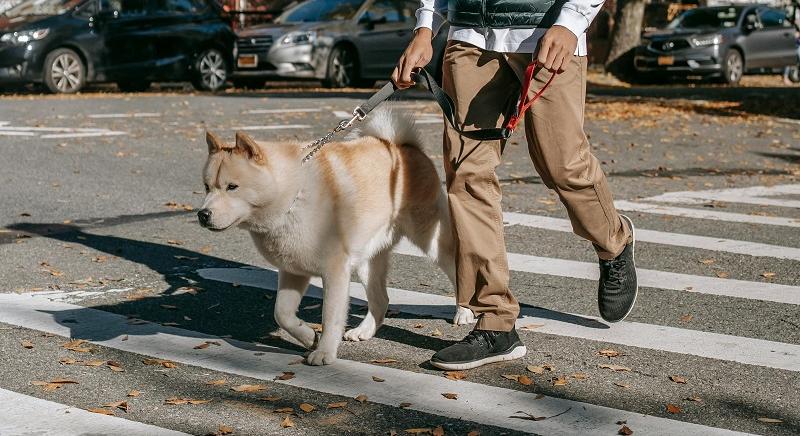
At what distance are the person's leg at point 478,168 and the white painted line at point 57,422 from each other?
147 cm

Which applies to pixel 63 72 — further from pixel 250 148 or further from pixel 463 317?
pixel 250 148

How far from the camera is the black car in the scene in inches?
784

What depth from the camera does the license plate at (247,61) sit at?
22453mm

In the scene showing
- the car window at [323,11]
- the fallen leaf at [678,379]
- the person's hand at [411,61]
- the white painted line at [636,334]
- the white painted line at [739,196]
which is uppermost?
the person's hand at [411,61]

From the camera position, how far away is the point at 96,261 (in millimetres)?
7410

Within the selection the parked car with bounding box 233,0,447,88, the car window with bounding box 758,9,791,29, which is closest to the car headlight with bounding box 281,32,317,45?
the parked car with bounding box 233,0,447,88

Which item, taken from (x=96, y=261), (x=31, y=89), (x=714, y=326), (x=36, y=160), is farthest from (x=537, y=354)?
(x=31, y=89)

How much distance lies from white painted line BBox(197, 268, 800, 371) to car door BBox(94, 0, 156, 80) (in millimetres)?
14950

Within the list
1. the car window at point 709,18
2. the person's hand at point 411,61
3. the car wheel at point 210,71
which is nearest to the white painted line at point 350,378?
the person's hand at point 411,61

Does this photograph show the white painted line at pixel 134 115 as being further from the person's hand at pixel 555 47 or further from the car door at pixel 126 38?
the person's hand at pixel 555 47

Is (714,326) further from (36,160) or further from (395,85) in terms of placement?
(36,160)

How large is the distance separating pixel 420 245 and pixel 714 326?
1.42 m

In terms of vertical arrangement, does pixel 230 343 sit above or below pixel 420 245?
below

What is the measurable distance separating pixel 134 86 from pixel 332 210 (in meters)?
17.8
